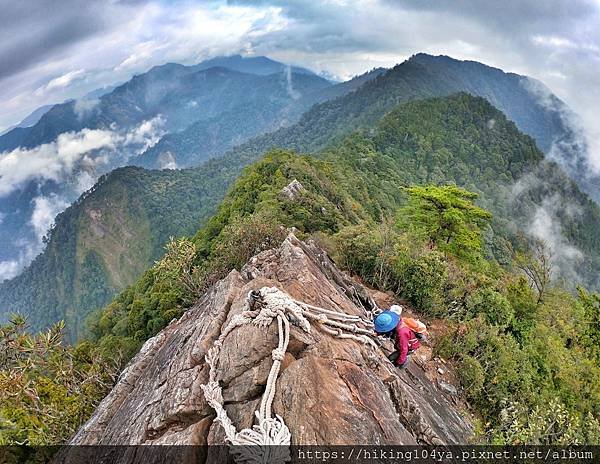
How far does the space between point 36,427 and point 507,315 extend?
66.2 feet

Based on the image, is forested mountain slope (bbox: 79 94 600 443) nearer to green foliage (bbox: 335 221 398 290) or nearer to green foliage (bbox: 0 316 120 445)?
green foliage (bbox: 335 221 398 290)

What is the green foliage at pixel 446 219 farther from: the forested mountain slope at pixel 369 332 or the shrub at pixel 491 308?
the shrub at pixel 491 308

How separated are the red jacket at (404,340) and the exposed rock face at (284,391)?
0.40 metres

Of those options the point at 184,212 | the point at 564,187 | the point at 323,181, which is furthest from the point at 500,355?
the point at 184,212

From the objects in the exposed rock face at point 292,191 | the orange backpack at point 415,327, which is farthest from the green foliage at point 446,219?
the exposed rock face at point 292,191

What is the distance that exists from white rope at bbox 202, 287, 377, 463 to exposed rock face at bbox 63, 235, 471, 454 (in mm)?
171

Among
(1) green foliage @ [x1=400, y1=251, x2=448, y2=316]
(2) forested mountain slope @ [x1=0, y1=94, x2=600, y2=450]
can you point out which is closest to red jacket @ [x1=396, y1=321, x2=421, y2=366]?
(2) forested mountain slope @ [x1=0, y1=94, x2=600, y2=450]

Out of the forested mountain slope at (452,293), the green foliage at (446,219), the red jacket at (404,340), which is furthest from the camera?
the green foliage at (446,219)

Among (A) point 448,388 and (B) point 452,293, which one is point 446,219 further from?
(A) point 448,388

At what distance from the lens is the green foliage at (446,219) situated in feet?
91.8

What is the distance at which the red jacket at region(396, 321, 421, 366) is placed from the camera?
9492mm

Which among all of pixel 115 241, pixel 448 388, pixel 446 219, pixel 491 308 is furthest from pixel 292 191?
pixel 115 241

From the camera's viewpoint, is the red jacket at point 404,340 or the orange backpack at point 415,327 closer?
the red jacket at point 404,340

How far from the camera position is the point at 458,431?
1014cm
